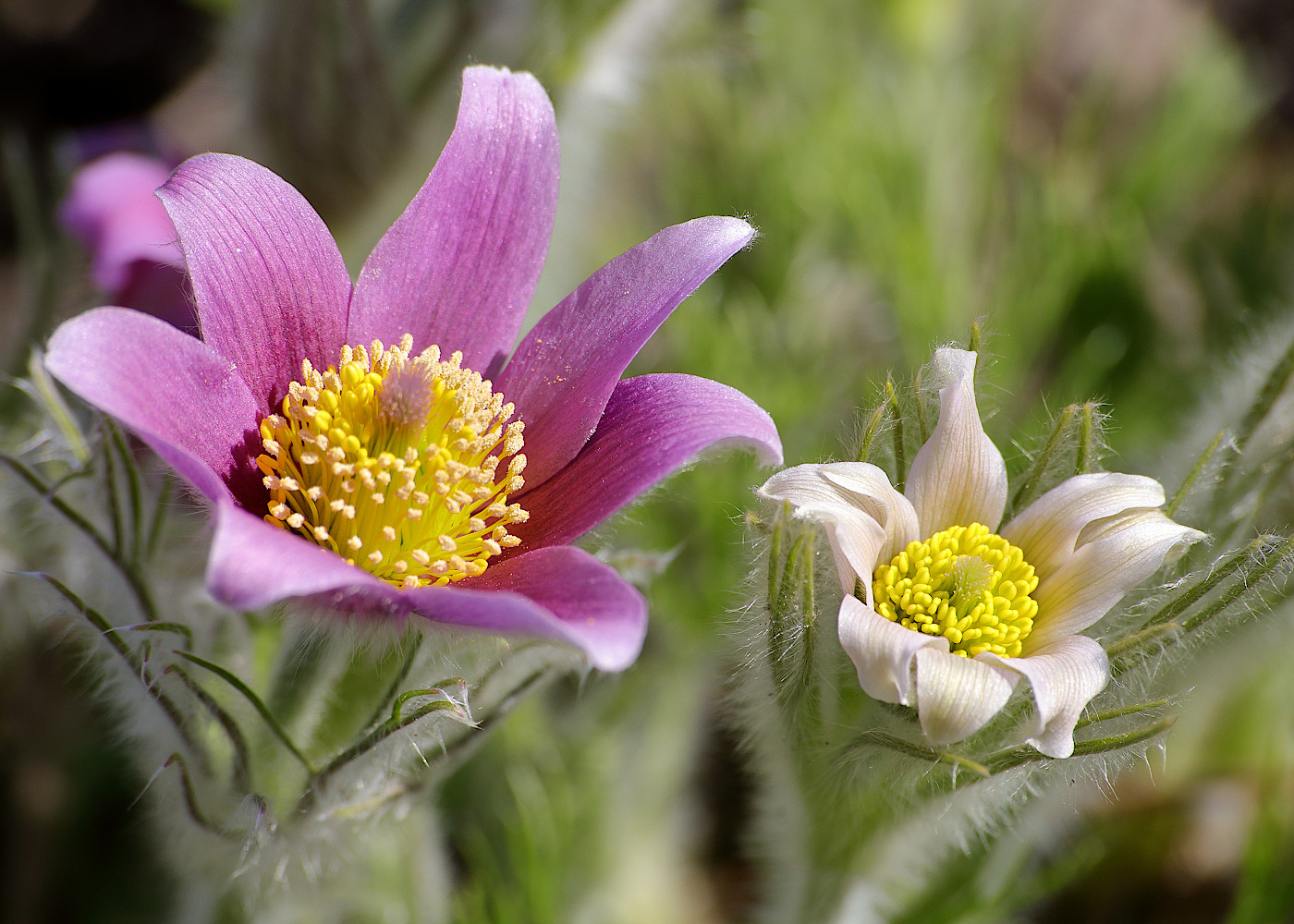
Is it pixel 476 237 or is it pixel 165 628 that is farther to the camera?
pixel 476 237

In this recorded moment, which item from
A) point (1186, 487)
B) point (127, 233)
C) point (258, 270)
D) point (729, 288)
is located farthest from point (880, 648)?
point (729, 288)

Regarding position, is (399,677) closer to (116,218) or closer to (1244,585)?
(1244,585)

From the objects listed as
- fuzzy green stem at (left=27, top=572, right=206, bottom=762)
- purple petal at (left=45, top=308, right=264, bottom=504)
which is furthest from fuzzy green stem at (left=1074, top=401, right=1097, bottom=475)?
fuzzy green stem at (left=27, top=572, right=206, bottom=762)

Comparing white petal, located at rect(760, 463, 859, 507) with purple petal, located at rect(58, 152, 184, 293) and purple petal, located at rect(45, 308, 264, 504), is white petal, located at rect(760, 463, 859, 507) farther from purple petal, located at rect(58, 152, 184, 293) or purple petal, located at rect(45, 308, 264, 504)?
purple petal, located at rect(58, 152, 184, 293)

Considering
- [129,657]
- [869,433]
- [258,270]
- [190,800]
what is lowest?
[190,800]

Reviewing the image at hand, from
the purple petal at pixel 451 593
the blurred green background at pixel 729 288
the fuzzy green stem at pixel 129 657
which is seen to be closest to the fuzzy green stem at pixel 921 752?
the purple petal at pixel 451 593

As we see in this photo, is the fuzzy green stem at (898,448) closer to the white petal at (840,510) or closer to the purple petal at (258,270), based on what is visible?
the white petal at (840,510)
